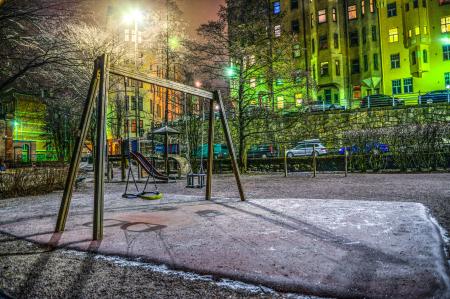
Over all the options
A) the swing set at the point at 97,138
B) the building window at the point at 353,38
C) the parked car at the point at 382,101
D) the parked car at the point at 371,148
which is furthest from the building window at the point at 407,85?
the swing set at the point at 97,138

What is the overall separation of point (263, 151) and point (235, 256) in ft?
67.5

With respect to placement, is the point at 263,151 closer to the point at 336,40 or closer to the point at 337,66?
the point at 337,66

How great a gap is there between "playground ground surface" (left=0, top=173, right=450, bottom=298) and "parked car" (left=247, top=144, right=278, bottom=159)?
1713cm

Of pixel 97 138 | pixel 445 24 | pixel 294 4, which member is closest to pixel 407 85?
pixel 445 24

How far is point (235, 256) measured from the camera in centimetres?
294

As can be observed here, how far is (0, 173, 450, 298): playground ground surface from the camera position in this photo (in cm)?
226

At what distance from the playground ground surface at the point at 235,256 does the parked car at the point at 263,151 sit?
56.2 feet

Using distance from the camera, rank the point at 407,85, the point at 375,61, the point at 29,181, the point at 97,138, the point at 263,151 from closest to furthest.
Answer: the point at 97,138 → the point at 29,181 → the point at 263,151 → the point at 407,85 → the point at 375,61

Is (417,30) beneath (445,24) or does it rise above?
beneath

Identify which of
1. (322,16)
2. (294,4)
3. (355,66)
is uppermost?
(294,4)

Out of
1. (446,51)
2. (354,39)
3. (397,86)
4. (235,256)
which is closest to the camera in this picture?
(235,256)

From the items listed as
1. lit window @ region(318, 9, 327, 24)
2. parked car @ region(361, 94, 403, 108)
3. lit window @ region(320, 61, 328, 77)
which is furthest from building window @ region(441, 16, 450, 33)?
parked car @ region(361, 94, 403, 108)

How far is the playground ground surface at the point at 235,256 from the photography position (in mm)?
2260

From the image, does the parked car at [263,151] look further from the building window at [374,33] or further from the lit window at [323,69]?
the building window at [374,33]
